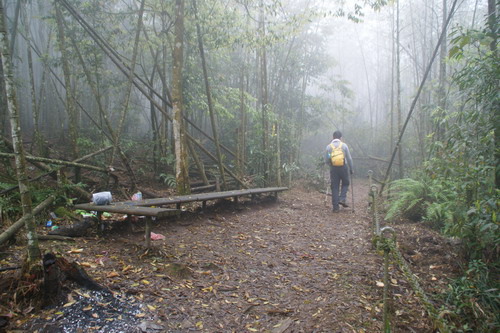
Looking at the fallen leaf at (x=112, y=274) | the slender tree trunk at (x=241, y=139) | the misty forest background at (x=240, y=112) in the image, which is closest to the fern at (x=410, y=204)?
the misty forest background at (x=240, y=112)

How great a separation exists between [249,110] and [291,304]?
7893 millimetres

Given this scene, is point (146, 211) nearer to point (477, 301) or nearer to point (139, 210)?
point (139, 210)

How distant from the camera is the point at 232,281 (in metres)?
3.13

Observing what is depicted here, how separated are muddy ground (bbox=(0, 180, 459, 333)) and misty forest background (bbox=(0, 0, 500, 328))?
553mm

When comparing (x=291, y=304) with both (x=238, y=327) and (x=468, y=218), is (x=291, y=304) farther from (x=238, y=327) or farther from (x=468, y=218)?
(x=468, y=218)

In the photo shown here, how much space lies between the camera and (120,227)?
13.6ft

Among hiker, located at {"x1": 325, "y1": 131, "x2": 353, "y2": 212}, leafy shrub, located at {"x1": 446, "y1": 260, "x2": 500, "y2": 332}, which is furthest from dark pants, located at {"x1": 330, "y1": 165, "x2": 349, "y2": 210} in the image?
leafy shrub, located at {"x1": 446, "y1": 260, "x2": 500, "y2": 332}

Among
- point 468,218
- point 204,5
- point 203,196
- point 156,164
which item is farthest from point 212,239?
point 204,5

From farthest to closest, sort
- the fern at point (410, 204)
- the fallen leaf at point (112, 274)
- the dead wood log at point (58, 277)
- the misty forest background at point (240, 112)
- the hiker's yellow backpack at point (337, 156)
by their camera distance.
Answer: the hiker's yellow backpack at point (337, 156)
the fern at point (410, 204)
the misty forest background at point (240, 112)
the fallen leaf at point (112, 274)
the dead wood log at point (58, 277)

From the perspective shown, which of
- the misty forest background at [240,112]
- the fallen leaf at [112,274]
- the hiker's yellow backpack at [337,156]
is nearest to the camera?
the fallen leaf at [112,274]

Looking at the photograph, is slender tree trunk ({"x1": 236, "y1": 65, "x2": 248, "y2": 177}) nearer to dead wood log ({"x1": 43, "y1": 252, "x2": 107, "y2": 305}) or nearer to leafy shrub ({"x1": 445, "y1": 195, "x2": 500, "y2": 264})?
leafy shrub ({"x1": 445, "y1": 195, "x2": 500, "y2": 264})

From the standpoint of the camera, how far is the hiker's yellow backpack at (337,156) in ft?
23.3

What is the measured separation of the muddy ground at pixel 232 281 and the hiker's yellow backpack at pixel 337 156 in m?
2.30

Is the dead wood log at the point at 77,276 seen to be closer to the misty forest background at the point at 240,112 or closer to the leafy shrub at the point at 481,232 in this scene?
the misty forest background at the point at 240,112
